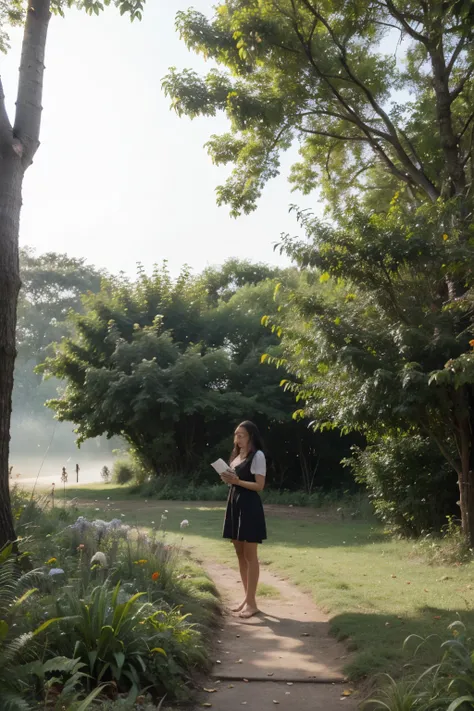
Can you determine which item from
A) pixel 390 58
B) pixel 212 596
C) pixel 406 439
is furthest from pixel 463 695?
pixel 390 58

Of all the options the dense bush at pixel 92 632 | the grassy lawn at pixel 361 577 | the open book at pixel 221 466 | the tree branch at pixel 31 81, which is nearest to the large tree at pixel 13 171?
the tree branch at pixel 31 81

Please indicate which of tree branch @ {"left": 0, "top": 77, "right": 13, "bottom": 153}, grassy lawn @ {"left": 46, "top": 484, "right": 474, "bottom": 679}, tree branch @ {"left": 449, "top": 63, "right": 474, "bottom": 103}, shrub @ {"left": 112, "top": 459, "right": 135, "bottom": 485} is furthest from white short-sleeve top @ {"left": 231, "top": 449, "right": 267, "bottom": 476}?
shrub @ {"left": 112, "top": 459, "right": 135, "bottom": 485}

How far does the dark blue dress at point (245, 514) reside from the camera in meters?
7.53

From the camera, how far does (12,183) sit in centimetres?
675

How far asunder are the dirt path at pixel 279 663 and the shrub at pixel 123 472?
78.2 ft

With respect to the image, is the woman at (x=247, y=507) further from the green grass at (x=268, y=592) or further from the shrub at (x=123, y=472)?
the shrub at (x=123, y=472)

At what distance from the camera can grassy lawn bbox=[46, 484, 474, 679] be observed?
244 inches

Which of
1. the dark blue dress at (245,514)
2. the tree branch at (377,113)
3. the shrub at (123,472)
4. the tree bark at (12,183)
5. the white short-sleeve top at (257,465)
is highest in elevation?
the tree branch at (377,113)

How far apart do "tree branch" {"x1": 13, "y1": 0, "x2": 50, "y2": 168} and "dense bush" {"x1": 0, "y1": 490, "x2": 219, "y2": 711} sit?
3928 mm

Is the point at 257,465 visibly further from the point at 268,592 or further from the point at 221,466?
the point at 268,592

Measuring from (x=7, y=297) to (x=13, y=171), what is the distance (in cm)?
127

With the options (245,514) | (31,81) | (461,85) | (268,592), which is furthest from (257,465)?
(461,85)

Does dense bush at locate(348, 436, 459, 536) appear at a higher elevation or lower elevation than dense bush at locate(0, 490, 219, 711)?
higher

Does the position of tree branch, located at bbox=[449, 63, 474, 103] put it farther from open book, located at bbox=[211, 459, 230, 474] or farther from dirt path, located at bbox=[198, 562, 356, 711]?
dirt path, located at bbox=[198, 562, 356, 711]
